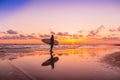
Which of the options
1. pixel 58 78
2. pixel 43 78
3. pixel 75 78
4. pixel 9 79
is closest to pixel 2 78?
pixel 9 79

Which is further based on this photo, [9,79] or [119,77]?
[119,77]

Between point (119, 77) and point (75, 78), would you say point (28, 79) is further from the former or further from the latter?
point (119, 77)

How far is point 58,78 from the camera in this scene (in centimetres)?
1092

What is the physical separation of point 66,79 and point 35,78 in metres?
1.70

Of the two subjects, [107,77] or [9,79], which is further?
Result: [107,77]

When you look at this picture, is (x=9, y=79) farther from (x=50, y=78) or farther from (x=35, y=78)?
(x=50, y=78)

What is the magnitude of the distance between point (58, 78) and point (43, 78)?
820 mm

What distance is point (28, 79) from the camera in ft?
35.0

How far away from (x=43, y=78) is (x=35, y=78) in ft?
1.44

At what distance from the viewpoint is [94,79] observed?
35.1 feet

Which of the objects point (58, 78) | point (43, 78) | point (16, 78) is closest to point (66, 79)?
point (58, 78)

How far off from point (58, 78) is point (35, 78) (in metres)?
1.26

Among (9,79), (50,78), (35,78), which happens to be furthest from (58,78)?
(9,79)

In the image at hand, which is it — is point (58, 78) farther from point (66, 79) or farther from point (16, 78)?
point (16, 78)
